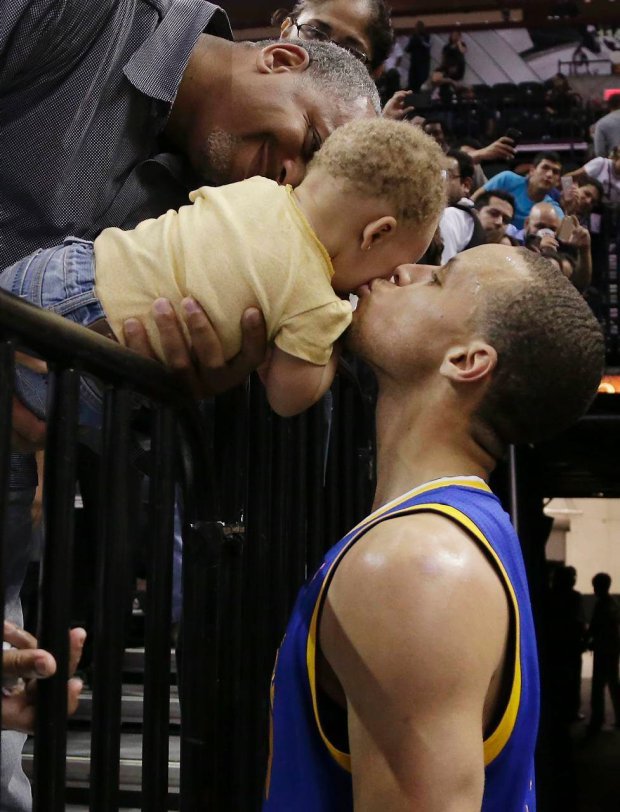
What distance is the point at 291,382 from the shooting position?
160 cm

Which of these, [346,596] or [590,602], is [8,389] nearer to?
[346,596]

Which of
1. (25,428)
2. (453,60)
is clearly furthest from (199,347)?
(453,60)

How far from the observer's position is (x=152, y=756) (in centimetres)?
137

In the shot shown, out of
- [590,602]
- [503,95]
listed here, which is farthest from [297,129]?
[503,95]

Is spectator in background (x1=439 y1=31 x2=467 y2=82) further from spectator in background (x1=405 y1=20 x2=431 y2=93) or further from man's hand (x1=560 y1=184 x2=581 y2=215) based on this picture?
man's hand (x1=560 y1=184 x2=581 y2=215)

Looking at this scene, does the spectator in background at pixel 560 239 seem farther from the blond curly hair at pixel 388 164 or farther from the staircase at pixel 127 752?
the blond curly hair at pixel 388 164

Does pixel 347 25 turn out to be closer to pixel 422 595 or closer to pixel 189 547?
pixel 189 547

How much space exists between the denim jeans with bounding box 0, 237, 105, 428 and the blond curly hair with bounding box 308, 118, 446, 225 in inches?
17.2

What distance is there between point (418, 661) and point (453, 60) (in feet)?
59.8

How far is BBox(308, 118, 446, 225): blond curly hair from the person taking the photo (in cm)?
167

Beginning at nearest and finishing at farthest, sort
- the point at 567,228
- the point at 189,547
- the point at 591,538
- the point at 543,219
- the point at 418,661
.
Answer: the point at 418,661 → the point at 189,547 → the point at 567,228 → the point at 543,219 → the point at 591,538

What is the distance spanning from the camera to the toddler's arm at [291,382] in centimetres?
160

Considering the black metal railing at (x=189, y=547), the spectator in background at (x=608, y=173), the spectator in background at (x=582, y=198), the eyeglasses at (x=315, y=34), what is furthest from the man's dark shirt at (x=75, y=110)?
the spectator in background at (x=608, y=173)

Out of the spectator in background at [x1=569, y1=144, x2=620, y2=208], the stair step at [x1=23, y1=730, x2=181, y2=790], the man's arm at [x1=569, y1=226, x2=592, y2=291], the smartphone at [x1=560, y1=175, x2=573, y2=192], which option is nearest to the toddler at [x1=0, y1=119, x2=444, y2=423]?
the stair step at [x1=23, y1=730, x2=181, y2=790]
